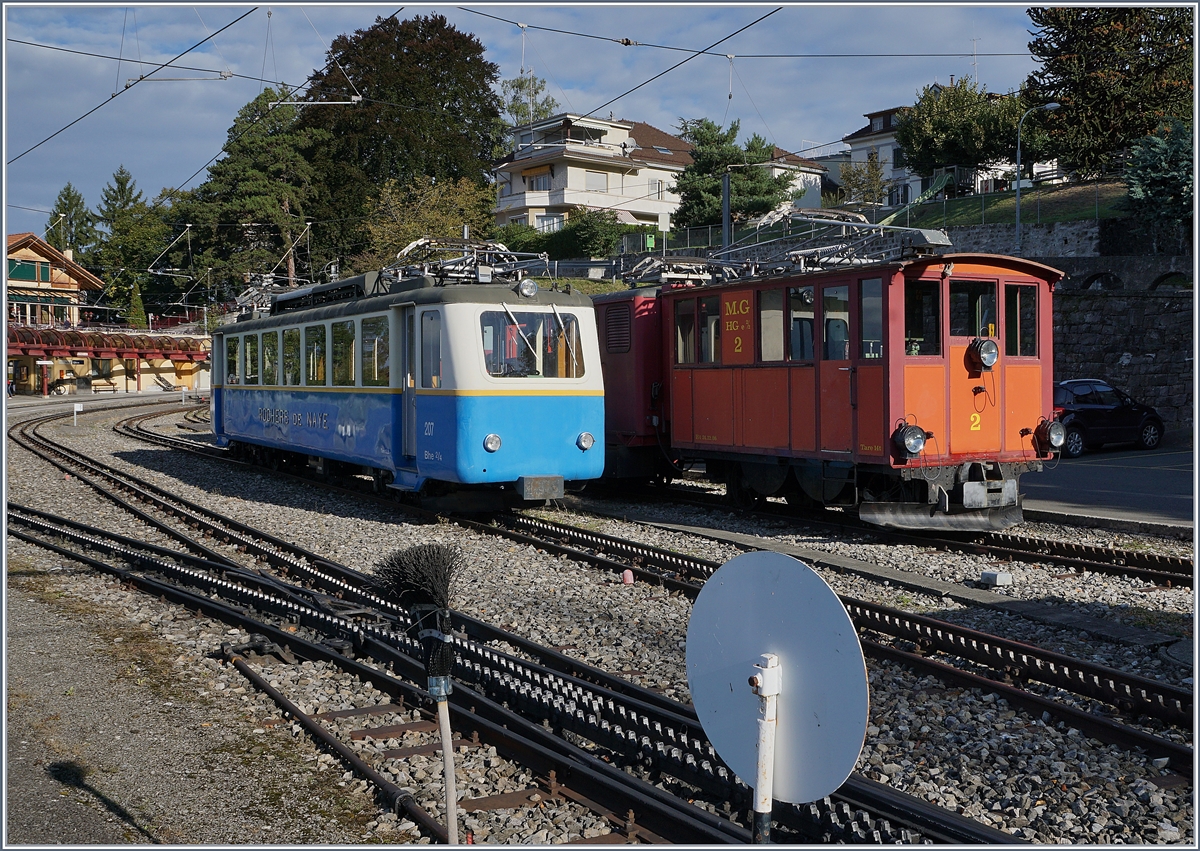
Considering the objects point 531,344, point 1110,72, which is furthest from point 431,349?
point 1110,72

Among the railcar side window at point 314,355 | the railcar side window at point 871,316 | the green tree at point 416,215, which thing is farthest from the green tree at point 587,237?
the railcar side window at point 871,316

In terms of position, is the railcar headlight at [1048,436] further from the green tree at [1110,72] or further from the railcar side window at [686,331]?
the green tree at [1110,72]

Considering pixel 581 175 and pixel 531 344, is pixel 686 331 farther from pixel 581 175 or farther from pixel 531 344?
pixel 581 175

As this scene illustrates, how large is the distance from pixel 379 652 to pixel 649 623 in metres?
2.16

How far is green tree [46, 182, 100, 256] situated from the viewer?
382 feet

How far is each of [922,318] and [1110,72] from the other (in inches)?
1188

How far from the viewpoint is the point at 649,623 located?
334 inches

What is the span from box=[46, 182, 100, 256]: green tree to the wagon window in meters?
113

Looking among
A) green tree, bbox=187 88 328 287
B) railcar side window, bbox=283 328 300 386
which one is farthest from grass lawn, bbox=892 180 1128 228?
green tree, bbox=187 88 328 287

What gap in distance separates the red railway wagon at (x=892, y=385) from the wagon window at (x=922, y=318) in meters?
0.02

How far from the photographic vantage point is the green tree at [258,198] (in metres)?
57.5

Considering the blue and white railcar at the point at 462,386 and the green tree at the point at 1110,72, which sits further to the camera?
the green tree at the point at 1110,72

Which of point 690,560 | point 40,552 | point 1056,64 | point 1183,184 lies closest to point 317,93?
point 1056,64

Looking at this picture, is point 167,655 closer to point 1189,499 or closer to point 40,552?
point 40,552
